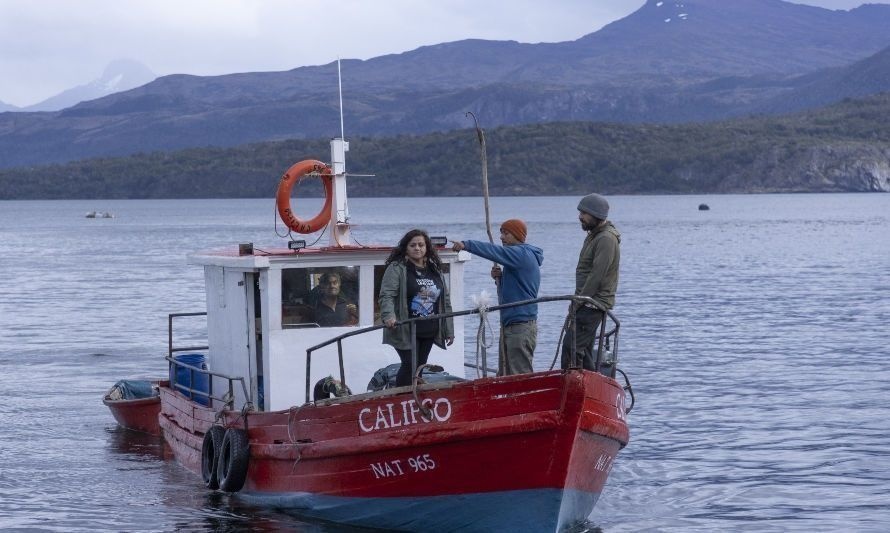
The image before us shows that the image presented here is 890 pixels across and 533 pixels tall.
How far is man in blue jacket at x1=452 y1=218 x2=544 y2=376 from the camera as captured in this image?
12.8m

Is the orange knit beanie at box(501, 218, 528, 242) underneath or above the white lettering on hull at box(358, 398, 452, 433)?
above

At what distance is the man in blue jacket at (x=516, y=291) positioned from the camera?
12.8m

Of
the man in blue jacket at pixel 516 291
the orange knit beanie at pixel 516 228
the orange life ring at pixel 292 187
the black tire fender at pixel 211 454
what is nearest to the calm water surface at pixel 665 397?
the black tire fender at pixel 211 454

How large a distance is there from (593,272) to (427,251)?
162cm

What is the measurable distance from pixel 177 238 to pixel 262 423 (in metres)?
80.1

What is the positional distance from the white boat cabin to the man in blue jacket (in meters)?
1.72

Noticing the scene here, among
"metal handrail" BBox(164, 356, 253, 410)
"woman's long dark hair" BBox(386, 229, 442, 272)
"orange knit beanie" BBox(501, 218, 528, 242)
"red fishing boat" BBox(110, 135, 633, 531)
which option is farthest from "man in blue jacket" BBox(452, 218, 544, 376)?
"metal handrail" BBox(164, 356, 253, 410)

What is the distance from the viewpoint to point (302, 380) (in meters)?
14.6

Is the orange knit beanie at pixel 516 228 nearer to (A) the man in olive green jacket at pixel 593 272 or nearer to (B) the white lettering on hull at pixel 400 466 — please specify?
(A) the man in olive green jacket at pixel 593 272

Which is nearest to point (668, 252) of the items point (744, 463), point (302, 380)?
point (744, 463)

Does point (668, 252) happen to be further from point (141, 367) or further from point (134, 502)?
point (134, 502)

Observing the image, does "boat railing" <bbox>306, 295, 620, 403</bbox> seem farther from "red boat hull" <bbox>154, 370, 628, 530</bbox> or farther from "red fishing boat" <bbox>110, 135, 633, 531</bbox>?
"red boat hull" <bbox>154, 370, 628, 530</bbox>

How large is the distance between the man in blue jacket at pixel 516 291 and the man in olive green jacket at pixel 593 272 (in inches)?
17.2

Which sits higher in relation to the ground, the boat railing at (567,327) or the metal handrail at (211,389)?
the boat railing at (567,327)
